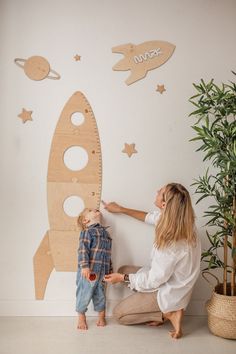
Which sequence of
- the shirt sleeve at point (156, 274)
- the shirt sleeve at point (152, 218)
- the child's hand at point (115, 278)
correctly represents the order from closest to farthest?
the shirt sleeve at point (156, 274) → the child's hand at point (115, 278) → the shirt sleeve at point (152, 218)

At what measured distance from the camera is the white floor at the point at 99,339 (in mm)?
2363

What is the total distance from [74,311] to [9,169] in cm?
110

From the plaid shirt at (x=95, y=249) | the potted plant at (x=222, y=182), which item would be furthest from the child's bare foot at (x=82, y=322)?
the potted plant at (x=222, y=182)

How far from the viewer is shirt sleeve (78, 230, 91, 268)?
8.84ft

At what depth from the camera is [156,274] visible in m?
2.51

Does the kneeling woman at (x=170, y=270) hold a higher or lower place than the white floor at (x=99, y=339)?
higher

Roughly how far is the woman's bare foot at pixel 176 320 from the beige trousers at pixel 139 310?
0.08 meters

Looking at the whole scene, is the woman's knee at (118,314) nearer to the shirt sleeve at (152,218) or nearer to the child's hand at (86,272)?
the child's hand at (86,272)

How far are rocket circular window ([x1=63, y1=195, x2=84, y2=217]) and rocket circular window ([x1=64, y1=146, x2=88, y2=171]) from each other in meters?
0.21

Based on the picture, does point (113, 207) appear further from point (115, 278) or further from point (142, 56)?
point (142, 56)

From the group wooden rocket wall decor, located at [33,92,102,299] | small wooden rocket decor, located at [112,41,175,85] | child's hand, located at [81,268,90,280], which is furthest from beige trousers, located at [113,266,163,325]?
small wooden rocket decor, located at [112,41,175,85]

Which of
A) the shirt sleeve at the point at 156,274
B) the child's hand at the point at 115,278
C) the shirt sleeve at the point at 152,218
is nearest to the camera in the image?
the shirt sleeve at the point at 156,274

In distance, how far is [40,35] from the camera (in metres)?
2.84

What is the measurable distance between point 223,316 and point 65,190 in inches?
52.0
